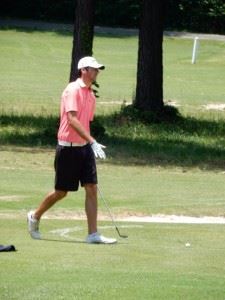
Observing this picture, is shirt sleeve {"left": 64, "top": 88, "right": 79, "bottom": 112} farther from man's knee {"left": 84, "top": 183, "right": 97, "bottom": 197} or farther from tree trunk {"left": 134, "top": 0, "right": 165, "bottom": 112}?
tree trunk {"left": 134, "top": 0, "right": 165, "bottom": 112}

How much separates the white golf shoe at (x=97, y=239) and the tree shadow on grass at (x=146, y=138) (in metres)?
10.6

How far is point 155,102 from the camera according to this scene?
2948 centimetres

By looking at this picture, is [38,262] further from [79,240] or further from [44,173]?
[44,173]

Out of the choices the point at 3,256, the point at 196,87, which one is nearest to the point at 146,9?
the point at 196,87

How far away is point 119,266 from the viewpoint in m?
9.98

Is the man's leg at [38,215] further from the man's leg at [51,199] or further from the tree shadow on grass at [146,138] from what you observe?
the tree shadow on grass at [146,138]

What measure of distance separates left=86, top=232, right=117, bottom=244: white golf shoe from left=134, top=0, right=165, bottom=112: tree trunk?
17.5m

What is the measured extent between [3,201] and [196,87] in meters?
25.4

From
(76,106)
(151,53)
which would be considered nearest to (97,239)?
(76,106)

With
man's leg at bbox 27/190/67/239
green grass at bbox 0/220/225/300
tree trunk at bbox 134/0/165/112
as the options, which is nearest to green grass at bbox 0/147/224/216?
green grass at bbox 0/220/225/300

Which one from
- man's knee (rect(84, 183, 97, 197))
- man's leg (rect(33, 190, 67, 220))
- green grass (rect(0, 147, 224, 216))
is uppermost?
man's knee (rect(84, 183, 97, 197))

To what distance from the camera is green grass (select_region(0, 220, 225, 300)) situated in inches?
334

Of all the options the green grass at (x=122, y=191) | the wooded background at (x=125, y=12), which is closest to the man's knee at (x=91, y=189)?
the green grass at (x=122, y=191)

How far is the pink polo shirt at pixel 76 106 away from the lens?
11.7 meters
